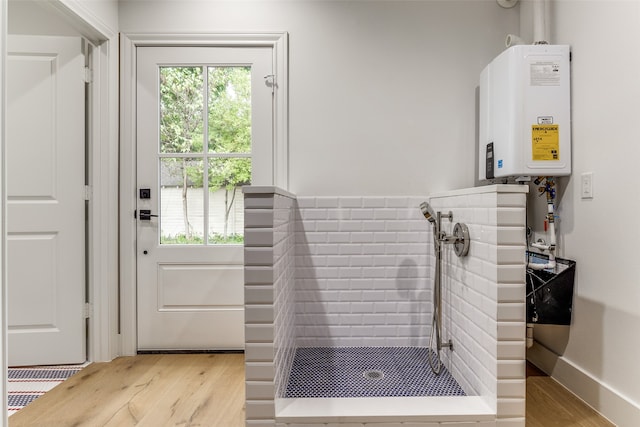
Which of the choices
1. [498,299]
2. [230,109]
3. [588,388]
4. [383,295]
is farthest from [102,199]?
[588,388]

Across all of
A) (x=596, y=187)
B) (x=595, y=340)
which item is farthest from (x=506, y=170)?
(x=595, y=340)

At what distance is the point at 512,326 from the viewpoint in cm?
126

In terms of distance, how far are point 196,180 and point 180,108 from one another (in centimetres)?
46

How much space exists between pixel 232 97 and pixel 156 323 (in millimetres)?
1487

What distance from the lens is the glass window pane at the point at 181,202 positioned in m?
2.28

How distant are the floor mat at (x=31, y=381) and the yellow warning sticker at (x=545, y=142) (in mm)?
2748

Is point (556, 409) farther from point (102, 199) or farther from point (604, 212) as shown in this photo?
point (102, 199)

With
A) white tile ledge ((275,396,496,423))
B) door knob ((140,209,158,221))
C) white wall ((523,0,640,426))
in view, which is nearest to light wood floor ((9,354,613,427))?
white wall ((523,0,640,426))

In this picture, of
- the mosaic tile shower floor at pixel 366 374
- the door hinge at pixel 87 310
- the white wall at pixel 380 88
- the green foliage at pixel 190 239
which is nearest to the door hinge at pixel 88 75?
the white wall at pixel 380 88

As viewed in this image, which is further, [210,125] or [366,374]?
[210,125]

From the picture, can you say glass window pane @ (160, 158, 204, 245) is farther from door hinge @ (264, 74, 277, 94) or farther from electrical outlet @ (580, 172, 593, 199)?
electrical outlet @ (580, 172, 593, 199)

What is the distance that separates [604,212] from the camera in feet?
5.24

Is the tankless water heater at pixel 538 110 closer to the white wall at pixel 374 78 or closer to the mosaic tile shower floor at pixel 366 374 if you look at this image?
the white wall at pixel 374 78

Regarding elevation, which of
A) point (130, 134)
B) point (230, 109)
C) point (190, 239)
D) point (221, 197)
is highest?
point (230, 109)
